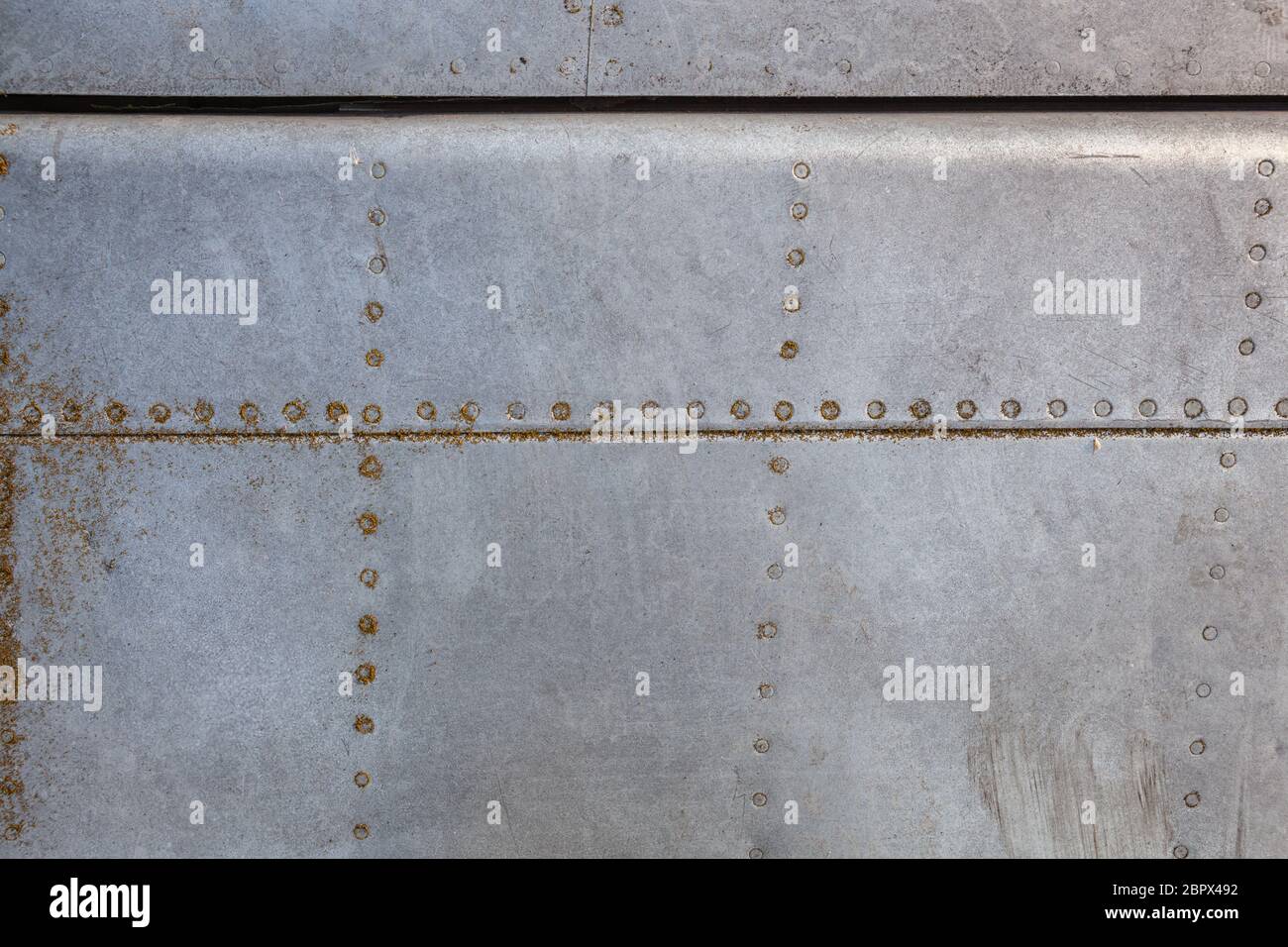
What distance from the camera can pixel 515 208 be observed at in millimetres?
1486

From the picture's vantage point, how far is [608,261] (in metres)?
1.49

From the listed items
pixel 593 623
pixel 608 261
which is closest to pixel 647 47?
pixel 608 261

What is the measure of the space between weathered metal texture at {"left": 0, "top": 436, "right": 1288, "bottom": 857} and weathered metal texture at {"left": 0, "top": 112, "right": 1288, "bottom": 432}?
117 mm

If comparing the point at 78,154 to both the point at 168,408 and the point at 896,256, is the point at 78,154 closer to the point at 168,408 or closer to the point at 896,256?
the point at 168,408

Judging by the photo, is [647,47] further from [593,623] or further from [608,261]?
[593,623]

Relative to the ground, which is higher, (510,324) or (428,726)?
(510,324)

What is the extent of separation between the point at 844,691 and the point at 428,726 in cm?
83

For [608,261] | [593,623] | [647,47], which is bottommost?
[593,623]

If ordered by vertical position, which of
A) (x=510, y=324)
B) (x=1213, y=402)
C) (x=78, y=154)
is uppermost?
(x=78, y=154)

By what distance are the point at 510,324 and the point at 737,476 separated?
0.54 m

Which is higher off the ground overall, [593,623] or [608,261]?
[608,261]

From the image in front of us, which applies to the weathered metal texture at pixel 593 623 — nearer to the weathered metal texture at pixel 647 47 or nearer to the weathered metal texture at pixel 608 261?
the weathered metal texture at pixel 608 261

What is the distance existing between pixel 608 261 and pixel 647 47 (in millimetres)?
424
